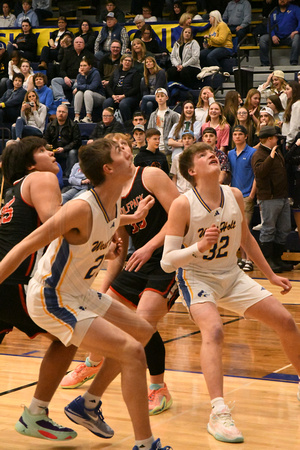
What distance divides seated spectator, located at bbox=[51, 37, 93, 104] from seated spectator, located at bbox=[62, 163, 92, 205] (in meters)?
2.13

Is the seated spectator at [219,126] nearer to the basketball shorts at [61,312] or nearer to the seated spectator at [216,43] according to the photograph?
the basketball shorts at [61,312]

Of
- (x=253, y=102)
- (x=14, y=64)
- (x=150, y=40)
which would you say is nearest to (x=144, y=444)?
(x=253, y=102)

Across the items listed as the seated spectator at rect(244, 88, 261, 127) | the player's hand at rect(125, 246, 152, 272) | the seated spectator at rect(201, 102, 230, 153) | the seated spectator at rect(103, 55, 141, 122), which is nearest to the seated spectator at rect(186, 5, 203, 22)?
the seated spectator at rect(244, 88, 261, 127)

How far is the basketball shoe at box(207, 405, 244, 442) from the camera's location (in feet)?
8.38

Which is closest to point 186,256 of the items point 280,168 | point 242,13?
point 280,168

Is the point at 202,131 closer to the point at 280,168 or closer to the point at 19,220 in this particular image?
the point at 19,220

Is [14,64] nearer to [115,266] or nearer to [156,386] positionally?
[115,266]

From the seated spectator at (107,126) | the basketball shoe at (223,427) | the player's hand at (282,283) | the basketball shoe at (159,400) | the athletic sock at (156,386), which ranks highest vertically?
the seated spectator at (107,126)

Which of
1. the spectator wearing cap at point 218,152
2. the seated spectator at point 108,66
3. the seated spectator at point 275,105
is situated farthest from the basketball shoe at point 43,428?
the seated spectator at point 275,105

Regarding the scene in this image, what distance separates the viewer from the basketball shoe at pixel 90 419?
255 centimetres

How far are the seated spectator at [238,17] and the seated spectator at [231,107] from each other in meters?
2.54

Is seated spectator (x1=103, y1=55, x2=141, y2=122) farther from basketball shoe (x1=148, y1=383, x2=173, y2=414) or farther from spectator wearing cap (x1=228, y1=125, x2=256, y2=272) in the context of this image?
basketball shoe (x1=148, y1=383, x2=173, y2=414)

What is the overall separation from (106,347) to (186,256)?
50 centimetres

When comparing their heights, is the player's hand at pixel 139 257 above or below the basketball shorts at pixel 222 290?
above
